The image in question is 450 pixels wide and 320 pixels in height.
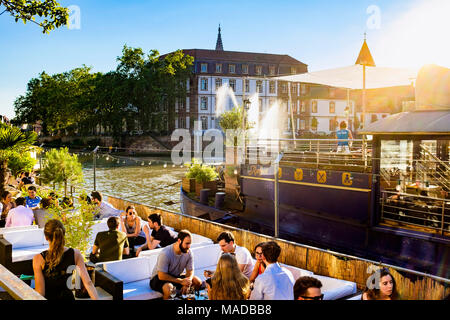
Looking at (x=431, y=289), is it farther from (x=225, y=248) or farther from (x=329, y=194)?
(x=329, y=194)

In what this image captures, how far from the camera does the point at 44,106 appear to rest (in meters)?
70.4

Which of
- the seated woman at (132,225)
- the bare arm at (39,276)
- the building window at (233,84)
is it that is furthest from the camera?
the building window at (233,84)

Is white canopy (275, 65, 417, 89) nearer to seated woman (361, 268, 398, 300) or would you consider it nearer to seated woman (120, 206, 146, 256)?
seated woman (120, 206, 146, 256)

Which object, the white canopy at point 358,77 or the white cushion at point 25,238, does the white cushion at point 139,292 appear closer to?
the white cushion at point 25,238

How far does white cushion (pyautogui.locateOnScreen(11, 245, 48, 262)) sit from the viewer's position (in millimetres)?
6646

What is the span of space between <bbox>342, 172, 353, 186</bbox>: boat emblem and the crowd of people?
5485 millimetres

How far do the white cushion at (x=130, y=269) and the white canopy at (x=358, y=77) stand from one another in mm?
11426

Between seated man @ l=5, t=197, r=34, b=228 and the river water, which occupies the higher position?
seated man @ l=5, t=197, r=34, b=228

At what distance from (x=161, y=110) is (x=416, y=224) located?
176 feet

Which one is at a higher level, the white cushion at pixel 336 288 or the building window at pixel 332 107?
the building window at pixel 332 107

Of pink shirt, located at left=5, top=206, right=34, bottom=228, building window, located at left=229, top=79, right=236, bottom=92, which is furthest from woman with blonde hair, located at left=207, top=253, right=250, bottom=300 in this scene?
building window, located at left=229, top=79, right=236, bottom=92

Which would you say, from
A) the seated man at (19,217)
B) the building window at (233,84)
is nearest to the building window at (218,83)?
the building window at (233,84)

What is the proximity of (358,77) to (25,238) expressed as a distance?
1275 centimetres

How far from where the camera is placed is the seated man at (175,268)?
5.34m
